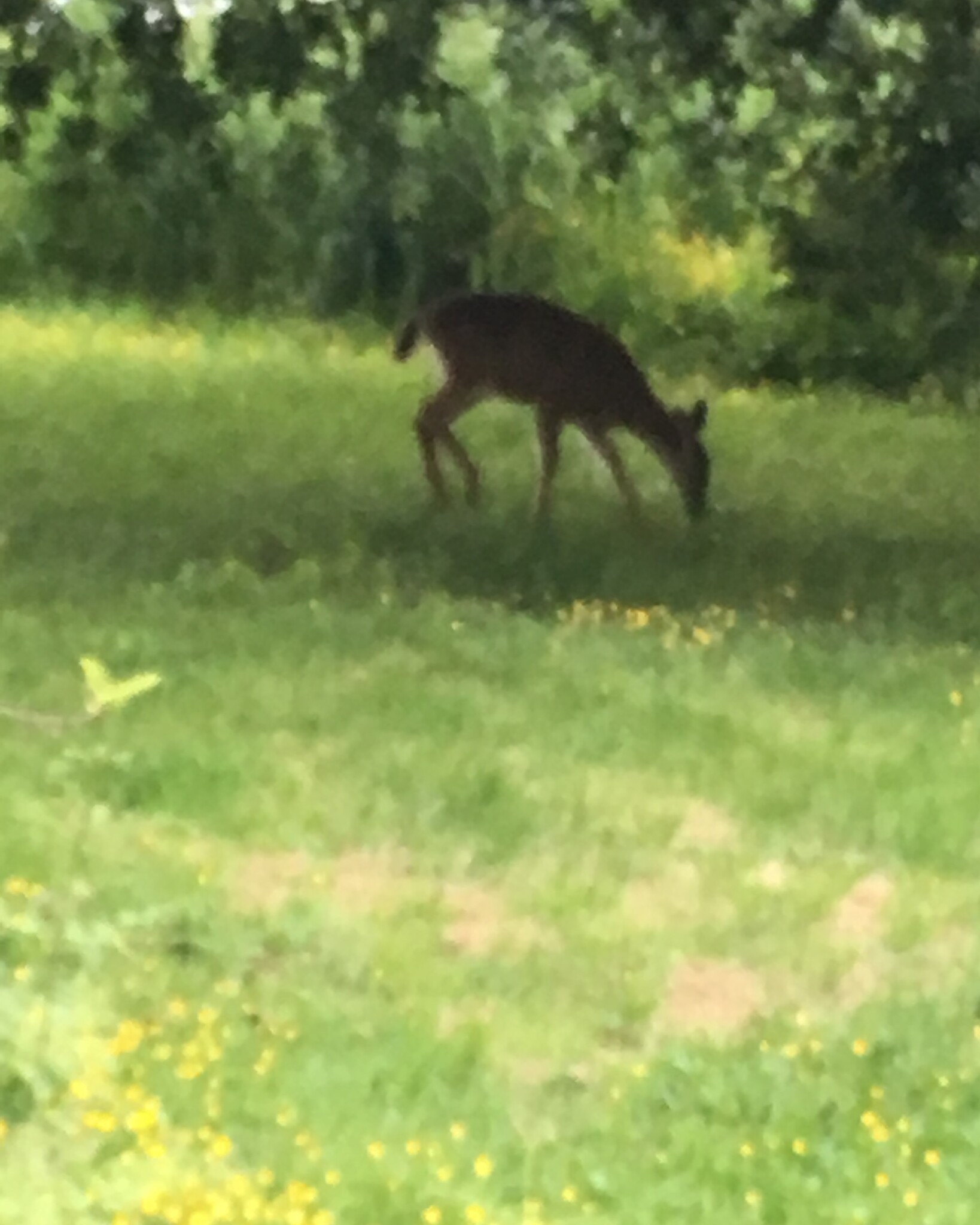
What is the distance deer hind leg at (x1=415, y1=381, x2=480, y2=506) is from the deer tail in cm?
28

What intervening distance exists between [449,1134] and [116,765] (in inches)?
97.3

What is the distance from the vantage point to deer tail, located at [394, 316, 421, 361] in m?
11.3

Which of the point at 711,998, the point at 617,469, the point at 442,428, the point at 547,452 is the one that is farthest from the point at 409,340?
the point at 711,998

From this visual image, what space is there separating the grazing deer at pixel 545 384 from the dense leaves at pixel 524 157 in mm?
Answer: 986

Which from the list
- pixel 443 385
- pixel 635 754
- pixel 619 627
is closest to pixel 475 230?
pixel 443 385

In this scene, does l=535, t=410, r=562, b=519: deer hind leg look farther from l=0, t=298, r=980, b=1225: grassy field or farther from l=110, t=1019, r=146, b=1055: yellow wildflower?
l=110, t=1019, r=146, b=1055: yellow wildflower

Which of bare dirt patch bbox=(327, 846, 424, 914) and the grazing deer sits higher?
bare dirt patch bbox=(327, 846, 424, 914)

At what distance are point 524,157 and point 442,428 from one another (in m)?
9.82

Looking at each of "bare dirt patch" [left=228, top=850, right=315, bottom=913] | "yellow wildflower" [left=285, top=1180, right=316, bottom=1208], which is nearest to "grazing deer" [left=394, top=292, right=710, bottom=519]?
"bare dirt patch" [left=228, top=850, right=315, bottom=913]

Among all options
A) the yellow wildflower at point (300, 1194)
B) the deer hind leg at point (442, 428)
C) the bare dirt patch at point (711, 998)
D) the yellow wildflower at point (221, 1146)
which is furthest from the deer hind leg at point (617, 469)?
the yellow wildflower at point (300, 1194)

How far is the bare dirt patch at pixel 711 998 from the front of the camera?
17.5 feet

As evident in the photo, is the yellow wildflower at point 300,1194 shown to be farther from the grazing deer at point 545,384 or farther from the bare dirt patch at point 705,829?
the grazing deer at point 545,384

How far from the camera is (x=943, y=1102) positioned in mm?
4918

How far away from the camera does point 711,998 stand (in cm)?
548
